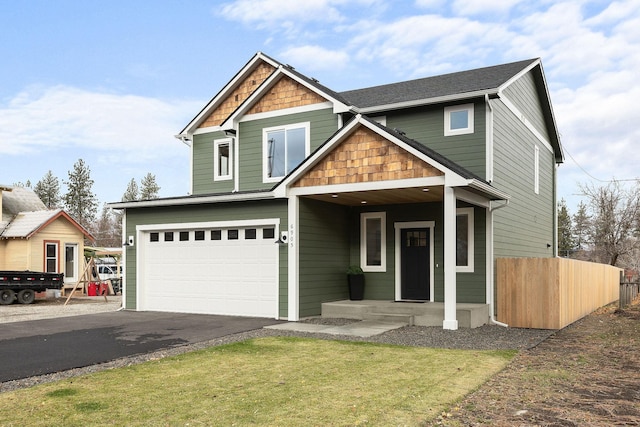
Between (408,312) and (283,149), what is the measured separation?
6.39 meters

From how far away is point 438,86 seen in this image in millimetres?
16094

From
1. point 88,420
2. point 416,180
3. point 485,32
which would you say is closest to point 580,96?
point 485,32

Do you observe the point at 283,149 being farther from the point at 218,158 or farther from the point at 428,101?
the point at 428,101

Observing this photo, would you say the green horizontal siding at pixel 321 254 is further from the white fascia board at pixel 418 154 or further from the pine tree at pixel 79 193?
the pine tree at pixel 79 193

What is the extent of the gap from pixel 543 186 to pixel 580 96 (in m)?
8.30

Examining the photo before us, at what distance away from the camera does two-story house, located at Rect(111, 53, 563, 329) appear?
42.4ft

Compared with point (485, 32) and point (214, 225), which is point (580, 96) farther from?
point (214, 225)

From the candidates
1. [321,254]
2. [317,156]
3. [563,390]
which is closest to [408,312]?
[321,254]

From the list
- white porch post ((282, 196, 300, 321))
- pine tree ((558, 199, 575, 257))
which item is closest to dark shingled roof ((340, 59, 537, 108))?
white porch post ((282, 196, 300, 321))

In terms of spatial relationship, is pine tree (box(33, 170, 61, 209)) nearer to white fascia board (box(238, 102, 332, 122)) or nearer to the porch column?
white fascia board (box(238, 102, 332, 122))

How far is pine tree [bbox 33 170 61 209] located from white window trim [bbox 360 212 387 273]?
57.8 metres

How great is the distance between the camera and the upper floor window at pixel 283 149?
16453mm

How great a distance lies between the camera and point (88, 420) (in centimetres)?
552

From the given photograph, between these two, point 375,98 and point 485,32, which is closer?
point 485,32
